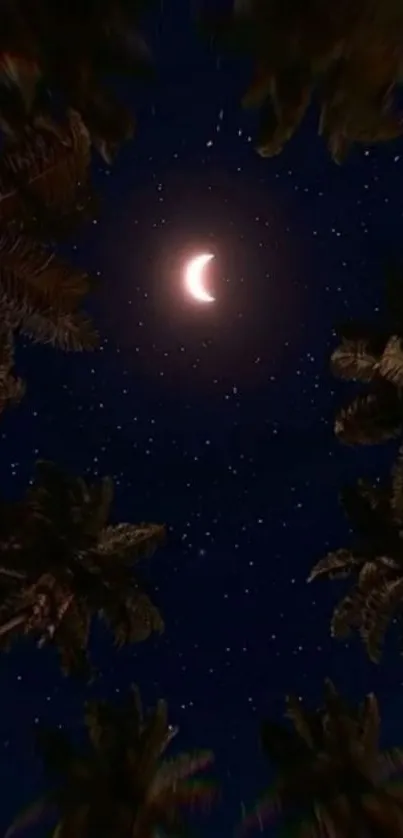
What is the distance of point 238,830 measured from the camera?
13.3 m

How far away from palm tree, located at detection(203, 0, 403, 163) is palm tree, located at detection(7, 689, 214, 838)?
701 cm

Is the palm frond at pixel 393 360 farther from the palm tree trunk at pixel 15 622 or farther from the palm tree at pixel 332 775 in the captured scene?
the palm tree trunk at pixel 15 622

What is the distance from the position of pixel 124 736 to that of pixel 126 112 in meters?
7.11

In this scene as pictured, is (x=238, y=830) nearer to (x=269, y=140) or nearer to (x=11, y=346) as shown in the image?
(x=11, y=346)

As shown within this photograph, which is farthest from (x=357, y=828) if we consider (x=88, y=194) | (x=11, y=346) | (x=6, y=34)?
(x=6, y=34)

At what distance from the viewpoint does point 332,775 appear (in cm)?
1245

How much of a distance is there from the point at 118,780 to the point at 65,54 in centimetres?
794

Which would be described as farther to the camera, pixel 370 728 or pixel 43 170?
pixel 370 728

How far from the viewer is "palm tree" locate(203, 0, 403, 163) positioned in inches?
310

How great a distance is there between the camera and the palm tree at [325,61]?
787cm

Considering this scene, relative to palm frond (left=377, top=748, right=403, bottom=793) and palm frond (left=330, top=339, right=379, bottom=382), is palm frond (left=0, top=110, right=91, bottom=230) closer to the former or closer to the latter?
palm frond (left=330, top=339, right=379, bottom=382)

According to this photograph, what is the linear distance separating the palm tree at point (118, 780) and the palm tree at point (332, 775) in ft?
3.37

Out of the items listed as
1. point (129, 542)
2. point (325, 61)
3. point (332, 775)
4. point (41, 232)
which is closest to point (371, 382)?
point (129, 542)

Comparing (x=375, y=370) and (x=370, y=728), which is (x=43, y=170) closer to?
(x=375, y=370)
